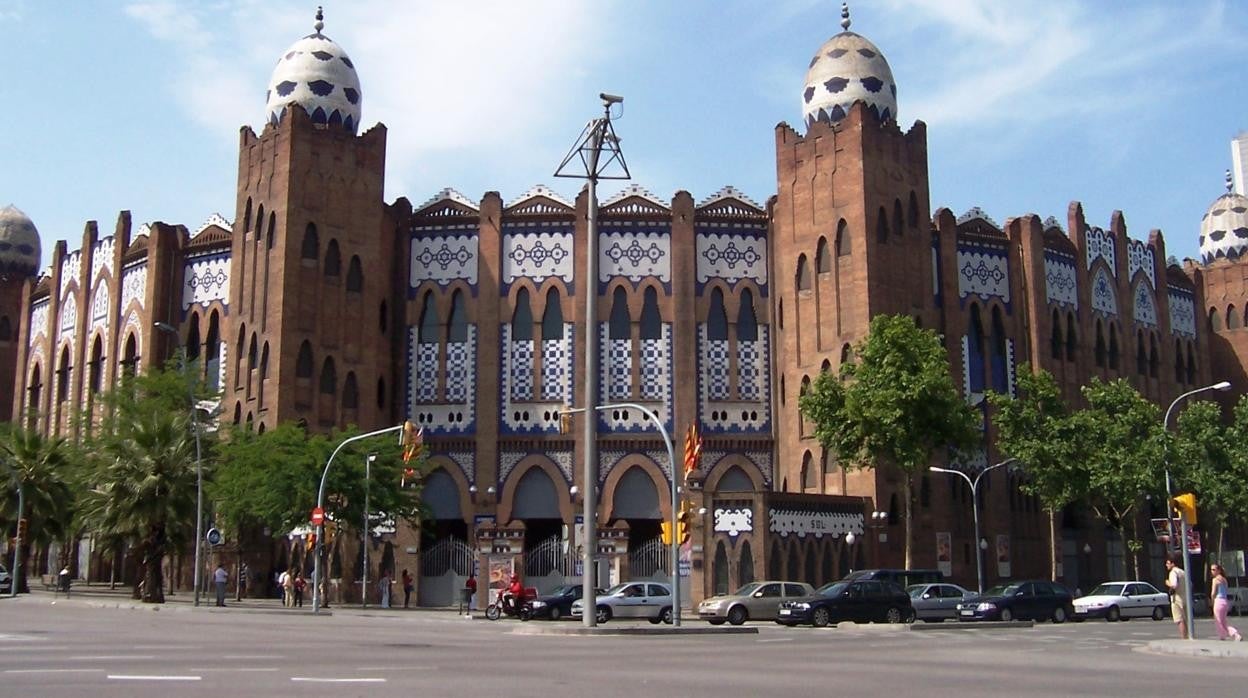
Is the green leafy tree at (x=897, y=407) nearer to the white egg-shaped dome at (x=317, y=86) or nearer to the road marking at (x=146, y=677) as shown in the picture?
the white egg-shaped dome at (x=317, y=86)

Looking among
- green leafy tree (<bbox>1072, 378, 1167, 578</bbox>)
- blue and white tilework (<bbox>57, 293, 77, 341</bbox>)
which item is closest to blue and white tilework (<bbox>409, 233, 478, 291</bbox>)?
blue and white tilework (<bbox>57, 293, 77, 341</bbox>)

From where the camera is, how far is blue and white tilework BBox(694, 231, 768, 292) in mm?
51000

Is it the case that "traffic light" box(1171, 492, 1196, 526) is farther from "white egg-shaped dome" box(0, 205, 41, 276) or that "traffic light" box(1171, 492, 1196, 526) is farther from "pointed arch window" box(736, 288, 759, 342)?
"white egg-shaped dome" box(0, 205, 41, 276)

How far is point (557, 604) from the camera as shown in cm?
3531

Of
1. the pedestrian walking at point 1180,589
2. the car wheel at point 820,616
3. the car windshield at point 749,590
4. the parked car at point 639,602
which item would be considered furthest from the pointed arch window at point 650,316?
the pedestrian walking at point 1180,589

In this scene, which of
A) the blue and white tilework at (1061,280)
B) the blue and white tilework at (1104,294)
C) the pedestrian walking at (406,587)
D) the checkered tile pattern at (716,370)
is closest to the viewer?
the pedestrian walking at (406,587)

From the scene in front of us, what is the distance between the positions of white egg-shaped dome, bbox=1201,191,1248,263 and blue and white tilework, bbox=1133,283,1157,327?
826 centimetres

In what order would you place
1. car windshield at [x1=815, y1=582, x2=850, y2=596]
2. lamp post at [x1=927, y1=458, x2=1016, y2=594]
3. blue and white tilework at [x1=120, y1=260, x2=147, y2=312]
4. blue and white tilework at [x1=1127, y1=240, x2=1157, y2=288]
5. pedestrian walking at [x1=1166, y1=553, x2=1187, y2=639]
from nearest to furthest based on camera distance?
pedestrian walking at [x1=1166, y1=553, x2=1187, y2=639]
car windshield at [x1=815, y1=582, x2=850, y2=596]
lamp post at [x1=927, y1=458, x2=1016, y2=594]
blue and white tilework at [x1=120, y1=260, x2=147, y2=312]
blue and white tilework at [x1=1127, y1=240, x2=1157, y2=288]

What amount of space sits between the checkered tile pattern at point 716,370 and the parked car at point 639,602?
50.6ft

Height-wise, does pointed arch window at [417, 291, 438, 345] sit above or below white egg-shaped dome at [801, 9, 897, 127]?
below

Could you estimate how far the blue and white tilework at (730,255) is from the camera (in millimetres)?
51000

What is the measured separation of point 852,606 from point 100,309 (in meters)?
37.7

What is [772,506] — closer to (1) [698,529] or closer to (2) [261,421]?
(1) [698,529]

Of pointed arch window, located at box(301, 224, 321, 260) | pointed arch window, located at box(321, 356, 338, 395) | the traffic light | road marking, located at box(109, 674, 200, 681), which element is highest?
pointed arch window, located at box(301, 224, 321, 260)
